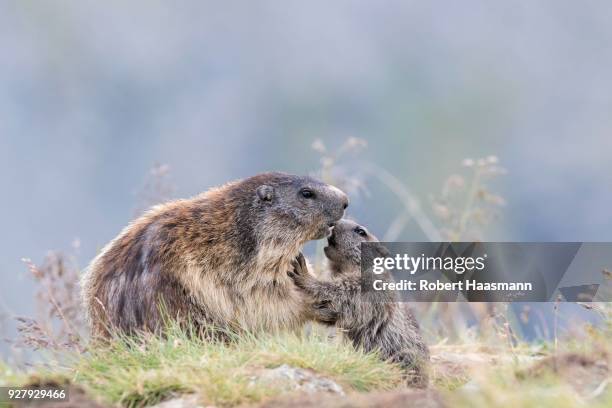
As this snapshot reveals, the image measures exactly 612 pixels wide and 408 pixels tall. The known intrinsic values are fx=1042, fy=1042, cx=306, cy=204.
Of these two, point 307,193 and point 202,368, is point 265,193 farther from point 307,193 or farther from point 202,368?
point 202,368

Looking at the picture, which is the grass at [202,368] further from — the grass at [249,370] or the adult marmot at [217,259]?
the adult marmot at [217,259]

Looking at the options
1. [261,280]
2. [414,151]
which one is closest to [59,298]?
[261,280]

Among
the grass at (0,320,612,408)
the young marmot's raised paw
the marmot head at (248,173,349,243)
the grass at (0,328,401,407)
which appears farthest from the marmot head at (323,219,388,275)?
the grass at (0,328,401,407)

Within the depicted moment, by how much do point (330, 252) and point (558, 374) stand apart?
134 inches

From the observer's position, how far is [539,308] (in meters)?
9.74

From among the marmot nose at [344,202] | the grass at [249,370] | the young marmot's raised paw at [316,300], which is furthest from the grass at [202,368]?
the marmot nose at [344,202]

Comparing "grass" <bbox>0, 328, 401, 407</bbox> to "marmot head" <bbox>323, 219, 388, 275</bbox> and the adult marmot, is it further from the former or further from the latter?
"marmot head" <bbox>323, 219, 388, 275</bbox>

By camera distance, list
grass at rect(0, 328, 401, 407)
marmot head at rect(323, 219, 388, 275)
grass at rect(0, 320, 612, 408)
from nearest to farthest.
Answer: grass at rect(0, 320, 612, 408) → grass at rect(0, 328, 401, 407) → marmot head at rect(323, 219, 388, 275)

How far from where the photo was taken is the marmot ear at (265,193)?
30.7ft

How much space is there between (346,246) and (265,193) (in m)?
0.96

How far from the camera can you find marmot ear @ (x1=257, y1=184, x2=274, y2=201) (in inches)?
368

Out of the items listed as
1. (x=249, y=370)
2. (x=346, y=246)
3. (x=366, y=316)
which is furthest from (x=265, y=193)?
(x=249, y=370)

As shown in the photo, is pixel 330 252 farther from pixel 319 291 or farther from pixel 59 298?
pixel 59 298

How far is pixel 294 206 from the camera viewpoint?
9.38 m
